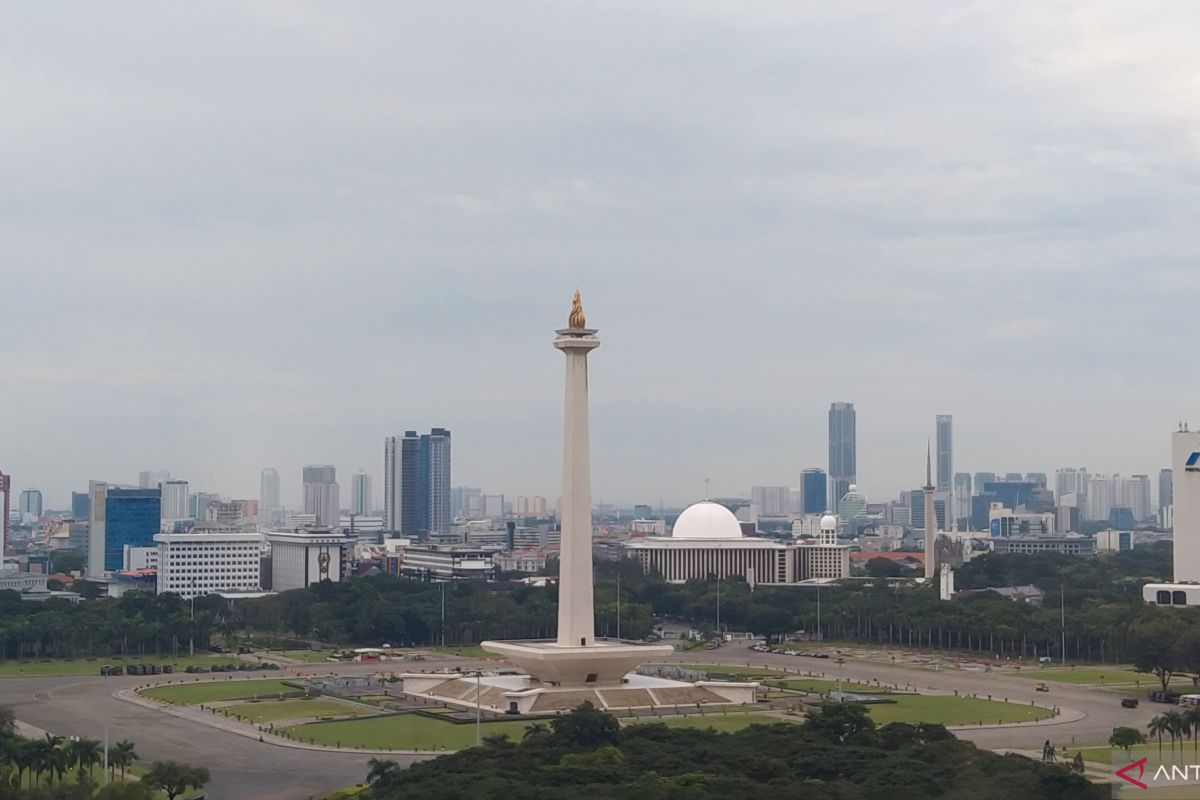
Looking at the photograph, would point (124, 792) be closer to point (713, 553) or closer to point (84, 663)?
point (84, 663)

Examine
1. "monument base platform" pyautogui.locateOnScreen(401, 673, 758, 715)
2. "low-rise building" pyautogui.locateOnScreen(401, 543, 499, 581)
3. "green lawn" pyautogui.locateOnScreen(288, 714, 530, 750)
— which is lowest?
"green lawn" pyautogui.locateOnScreen(288, 714, 530, 750)

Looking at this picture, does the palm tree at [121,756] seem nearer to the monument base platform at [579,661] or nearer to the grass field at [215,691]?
the grass field at [215,691]

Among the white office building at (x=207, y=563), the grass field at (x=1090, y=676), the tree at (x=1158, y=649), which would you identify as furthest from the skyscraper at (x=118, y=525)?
the tree at (x=1158, y=649)

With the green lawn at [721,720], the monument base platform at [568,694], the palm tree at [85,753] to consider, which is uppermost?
the palm tree at [85,753]

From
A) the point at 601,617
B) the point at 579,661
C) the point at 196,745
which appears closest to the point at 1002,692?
the point at 579,661

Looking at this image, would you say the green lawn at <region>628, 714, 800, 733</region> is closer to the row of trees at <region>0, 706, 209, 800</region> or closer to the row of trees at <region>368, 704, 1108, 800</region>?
the row of trees at <region>368, 704, 1108, 800</region>

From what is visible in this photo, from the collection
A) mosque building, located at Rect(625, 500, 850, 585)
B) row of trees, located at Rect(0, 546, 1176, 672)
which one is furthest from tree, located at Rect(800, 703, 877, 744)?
mosque building, located at Rect(625, 500, 850, 585)
